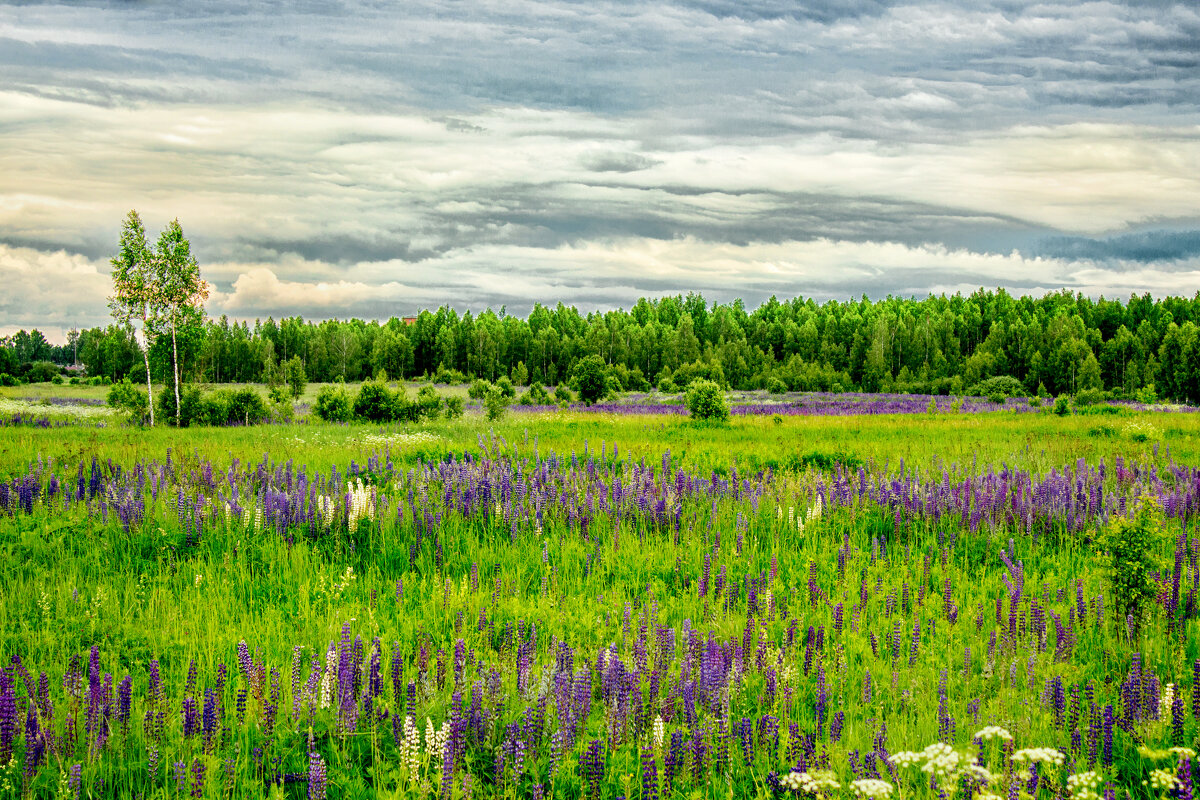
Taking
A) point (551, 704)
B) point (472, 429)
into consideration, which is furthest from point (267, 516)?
point (472, 429)

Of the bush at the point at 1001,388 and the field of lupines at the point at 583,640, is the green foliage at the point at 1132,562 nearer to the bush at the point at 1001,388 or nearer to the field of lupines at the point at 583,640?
the field of lupines at the point at 583,640

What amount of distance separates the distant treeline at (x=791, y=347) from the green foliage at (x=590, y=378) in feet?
113

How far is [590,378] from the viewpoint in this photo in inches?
1615

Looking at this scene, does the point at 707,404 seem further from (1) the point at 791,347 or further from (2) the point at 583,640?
(1) the point at 791,347

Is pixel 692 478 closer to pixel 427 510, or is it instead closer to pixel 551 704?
pixel 427 510

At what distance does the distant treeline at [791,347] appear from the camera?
86500 millimetres

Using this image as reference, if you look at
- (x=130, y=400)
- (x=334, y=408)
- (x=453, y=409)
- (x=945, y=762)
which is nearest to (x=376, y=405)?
(x=334, y=408)

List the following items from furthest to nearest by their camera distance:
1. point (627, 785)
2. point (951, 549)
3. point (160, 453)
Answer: point (160, 453)
point (951, 549)
point (627, 785)

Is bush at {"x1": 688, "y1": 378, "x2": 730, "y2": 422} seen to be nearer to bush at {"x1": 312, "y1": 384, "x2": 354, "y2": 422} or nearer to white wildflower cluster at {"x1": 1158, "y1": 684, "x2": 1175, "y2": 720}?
bush at {"x1": 312, "y1": 384, "x2": 354, "y2": 422}

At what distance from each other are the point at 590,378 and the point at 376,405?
15.9 meters

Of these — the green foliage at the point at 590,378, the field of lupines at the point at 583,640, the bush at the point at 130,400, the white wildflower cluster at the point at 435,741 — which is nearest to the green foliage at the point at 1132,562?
the field of lupines at the point at 583,640

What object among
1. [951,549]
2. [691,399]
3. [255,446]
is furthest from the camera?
[691,399]

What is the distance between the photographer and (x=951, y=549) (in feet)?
26.0

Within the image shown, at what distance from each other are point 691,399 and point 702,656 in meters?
20.9
